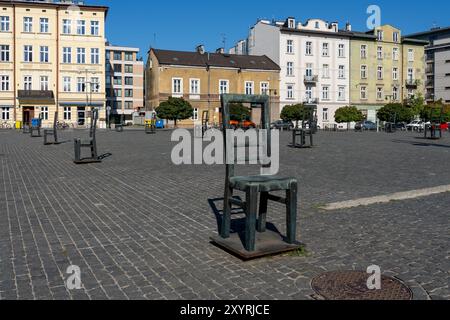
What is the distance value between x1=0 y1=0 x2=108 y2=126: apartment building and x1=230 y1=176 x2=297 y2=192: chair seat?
188 ft

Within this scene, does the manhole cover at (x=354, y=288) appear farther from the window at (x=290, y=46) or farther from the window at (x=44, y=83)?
the window at (x=290, y=46)

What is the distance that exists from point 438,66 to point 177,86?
57.8 meters

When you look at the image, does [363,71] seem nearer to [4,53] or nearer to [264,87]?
[264,87]

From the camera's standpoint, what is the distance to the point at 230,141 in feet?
16.5

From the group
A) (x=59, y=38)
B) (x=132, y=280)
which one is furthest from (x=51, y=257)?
(x=59, y=38)

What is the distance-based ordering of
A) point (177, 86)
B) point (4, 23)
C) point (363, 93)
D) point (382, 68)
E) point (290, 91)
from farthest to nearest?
point (382, 68), point (363, 93), point (290, 91), point (177, 86), point (4, 23)

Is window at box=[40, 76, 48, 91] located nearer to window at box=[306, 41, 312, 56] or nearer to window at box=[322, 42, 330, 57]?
window at box=[306, 41, 312, 56]

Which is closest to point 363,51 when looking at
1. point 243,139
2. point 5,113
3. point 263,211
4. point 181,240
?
point 5,113

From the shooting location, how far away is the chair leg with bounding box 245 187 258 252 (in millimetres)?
A: 4641

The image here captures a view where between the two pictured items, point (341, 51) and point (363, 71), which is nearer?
point (341, 51)

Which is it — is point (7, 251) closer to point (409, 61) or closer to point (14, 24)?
point (14, 24)

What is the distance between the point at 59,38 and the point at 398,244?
5981 cm

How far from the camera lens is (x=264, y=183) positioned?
473 centimetres

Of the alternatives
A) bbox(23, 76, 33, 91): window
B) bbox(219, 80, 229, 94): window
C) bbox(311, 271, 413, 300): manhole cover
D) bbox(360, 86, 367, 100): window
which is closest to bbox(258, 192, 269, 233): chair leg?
bbox(311, 271, 413, 300): manhole cover
